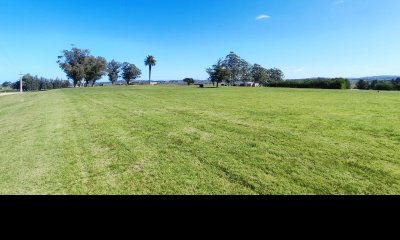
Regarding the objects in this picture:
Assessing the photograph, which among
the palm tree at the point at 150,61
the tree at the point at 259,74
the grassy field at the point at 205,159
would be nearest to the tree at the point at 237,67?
the tree at the point at 259,74

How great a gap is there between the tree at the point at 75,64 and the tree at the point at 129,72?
30.8m

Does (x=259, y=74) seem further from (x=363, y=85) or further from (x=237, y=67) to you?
(x=363, y=85)

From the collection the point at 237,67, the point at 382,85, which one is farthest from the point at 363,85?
the point at 237,67

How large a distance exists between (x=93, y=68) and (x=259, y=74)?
73.4 meters

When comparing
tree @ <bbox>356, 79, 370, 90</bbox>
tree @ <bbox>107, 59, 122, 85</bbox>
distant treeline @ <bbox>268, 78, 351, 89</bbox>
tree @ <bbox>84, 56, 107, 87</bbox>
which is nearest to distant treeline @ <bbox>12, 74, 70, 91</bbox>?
tree @ <bbox>107, 59, 122, 85</bbox>

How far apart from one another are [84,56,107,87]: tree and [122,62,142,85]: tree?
81.1ft

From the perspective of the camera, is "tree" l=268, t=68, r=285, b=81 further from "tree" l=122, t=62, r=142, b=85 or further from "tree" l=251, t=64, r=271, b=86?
"tree" l=122, t=62, r=142, b=85

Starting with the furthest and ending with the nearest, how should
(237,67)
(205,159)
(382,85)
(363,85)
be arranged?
(237,67)
(363,85)
(382,85)
(205,159)

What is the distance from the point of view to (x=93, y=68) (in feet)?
297

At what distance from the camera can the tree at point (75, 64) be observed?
8300 centimetres

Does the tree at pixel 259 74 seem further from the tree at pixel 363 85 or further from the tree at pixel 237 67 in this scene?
the tree at pixel 363 85
